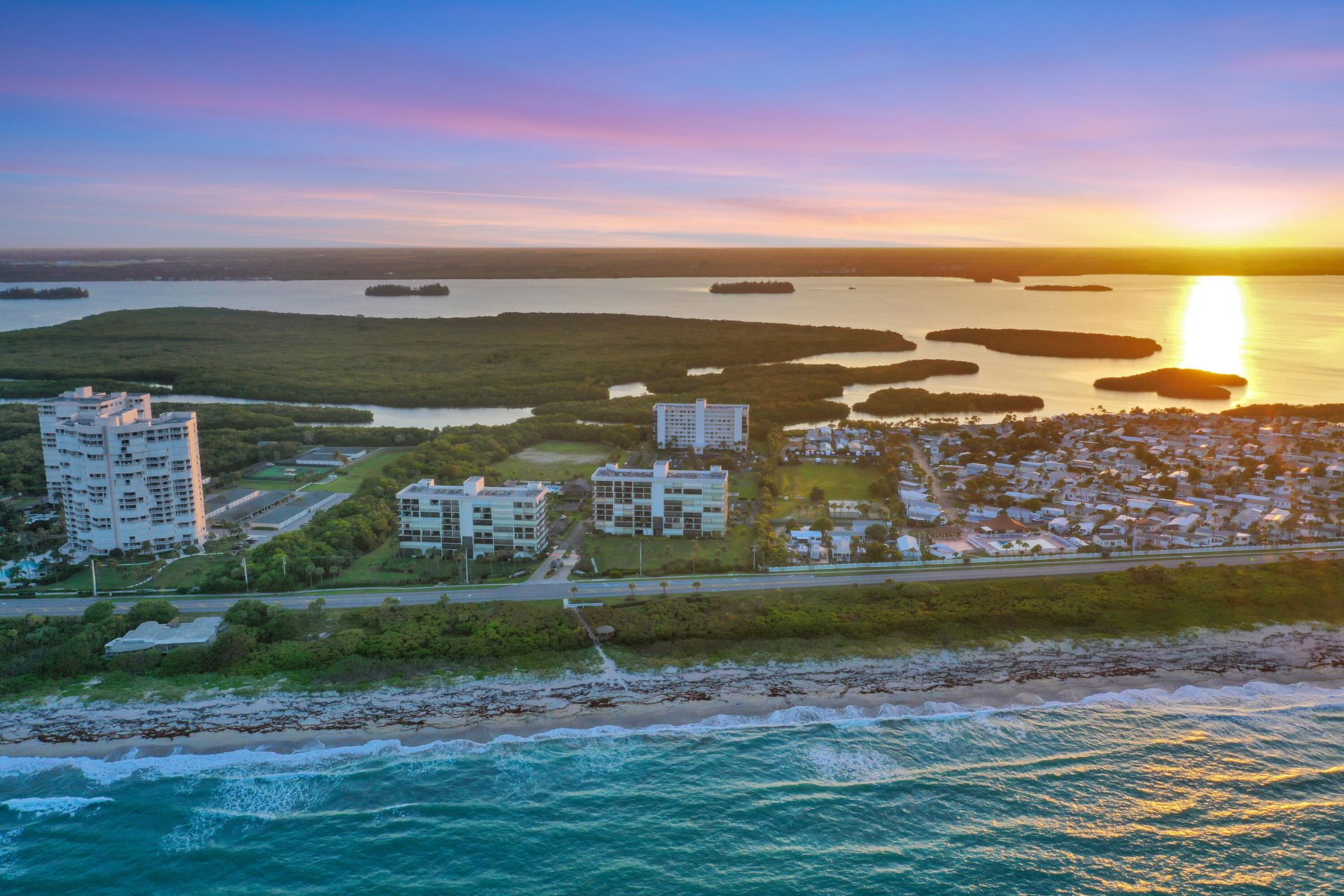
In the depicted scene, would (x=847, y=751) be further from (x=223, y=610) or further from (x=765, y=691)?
(x=223, y=610)

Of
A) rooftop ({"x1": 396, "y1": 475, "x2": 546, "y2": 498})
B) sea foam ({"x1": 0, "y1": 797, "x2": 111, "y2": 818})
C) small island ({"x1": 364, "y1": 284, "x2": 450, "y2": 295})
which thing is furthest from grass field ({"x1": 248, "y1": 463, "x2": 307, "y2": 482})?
small island ({"x1": 364, "y1": 284, "x2": 450, "y2": 295})

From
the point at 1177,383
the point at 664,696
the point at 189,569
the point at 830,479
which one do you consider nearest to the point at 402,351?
the point at 830,479

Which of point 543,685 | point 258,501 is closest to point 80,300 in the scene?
point 258,501

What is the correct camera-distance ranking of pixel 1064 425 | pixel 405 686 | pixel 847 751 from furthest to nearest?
pixel 1064 425 < pixel 405 686 < pixel 847 751

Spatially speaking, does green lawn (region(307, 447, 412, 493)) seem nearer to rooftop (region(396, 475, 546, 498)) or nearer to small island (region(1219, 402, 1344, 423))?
rooftop (region(396, 475, 546, 498))

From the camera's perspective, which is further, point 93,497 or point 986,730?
point 93,497
